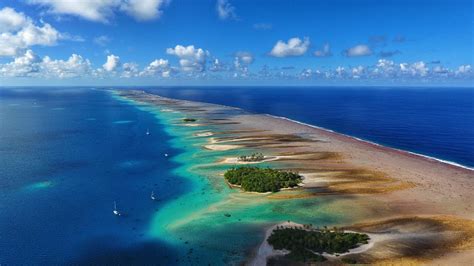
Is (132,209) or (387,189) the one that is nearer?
(132,209)

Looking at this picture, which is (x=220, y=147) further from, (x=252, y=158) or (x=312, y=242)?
(x=312, y=242)

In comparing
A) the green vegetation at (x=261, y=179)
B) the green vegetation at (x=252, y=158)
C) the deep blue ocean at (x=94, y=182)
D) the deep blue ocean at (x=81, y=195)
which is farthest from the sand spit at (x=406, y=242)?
the green vegetation at (x=252, y=158)

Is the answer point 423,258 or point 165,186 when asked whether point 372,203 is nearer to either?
point 423,258

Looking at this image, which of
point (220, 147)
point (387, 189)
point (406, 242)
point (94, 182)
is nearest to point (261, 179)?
point (387, 189)

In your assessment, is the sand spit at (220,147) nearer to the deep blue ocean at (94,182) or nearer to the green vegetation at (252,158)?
the green vegetation at (252,158)

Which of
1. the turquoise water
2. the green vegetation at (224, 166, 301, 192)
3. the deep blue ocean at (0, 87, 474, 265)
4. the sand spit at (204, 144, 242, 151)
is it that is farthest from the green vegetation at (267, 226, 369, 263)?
the sand spit at (204, 144, 242, 151)

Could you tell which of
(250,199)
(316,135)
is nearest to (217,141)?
(316,135)
